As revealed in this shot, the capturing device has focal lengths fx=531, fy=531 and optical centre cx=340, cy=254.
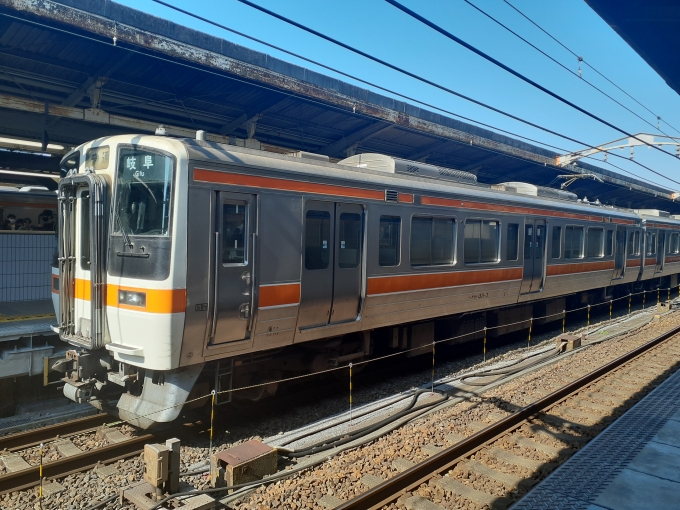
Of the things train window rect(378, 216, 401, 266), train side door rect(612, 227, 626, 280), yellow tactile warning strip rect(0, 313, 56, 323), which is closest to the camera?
train window rect(378, 216, 401, 266)

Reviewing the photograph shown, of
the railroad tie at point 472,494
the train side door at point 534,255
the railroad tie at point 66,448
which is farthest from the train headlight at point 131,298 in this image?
the train side door at point 534,255

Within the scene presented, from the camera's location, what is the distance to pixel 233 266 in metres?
6.04

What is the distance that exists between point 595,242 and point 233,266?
11.9 metres

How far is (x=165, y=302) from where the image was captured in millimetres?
5504

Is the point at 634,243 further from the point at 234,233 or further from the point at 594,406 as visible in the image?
the point at 234,233

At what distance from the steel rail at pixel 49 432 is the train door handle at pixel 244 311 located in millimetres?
2337

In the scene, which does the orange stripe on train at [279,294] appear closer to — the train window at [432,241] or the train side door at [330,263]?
the train side door at [330,263]

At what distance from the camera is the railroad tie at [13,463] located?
537 cm

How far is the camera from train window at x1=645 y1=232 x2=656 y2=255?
18323 millimetres

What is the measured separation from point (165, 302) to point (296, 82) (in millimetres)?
5977

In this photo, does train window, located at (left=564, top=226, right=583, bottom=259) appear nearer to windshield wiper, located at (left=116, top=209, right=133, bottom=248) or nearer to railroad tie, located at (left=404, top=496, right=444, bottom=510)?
railroad tie, located at (left=404, top=496, right=444, bottom=510)

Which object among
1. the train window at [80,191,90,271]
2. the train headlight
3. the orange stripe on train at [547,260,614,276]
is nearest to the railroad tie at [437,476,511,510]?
the train headlight

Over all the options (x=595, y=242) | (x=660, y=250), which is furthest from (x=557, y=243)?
(x=660, y=250)

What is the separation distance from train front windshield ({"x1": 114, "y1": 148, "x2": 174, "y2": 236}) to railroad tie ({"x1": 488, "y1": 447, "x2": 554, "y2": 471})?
436 cm
